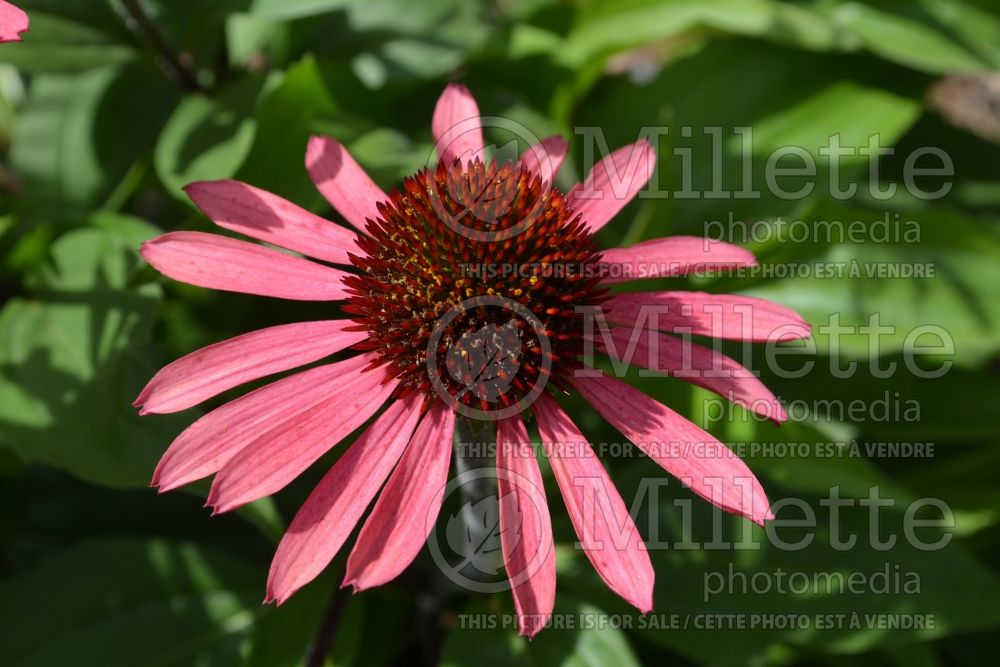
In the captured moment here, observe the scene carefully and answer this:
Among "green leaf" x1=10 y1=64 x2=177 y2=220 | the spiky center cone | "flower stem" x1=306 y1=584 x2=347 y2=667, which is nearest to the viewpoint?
the spiky center cone

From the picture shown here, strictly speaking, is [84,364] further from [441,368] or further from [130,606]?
[441,368]

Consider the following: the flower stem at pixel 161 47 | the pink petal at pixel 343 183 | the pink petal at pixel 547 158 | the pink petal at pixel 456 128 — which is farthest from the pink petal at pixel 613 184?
the flower stem at pixel 161 47

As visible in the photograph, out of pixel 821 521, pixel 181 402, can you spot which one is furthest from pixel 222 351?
pixel 821 521

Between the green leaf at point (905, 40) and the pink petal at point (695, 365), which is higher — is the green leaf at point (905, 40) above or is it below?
above

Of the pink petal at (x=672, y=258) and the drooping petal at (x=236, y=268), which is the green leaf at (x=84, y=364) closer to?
the drooping petal at (x=236, y=268)

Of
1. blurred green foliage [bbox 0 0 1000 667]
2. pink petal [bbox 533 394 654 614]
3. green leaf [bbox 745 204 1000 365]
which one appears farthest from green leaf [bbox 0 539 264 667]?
green leaf [bbox 745 204 1000 365]

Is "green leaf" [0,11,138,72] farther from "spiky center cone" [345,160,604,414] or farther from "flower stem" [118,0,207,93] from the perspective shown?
"spiky center cone" [345,160,604,414]
